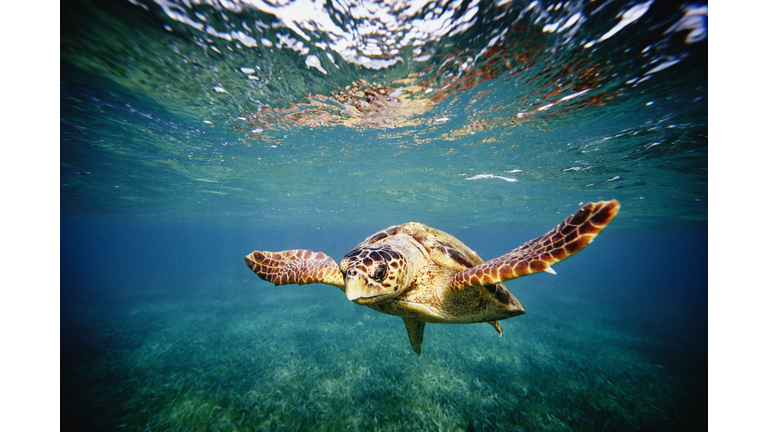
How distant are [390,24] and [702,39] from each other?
5.53 meters

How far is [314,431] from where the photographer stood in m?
4.98

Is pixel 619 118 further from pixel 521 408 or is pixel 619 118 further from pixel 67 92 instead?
pixel 67 92

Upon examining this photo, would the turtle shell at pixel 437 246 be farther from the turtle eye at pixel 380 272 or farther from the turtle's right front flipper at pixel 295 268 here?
the turtle eye at pixel 380 272

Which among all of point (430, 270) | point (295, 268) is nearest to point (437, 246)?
point (430, 270)

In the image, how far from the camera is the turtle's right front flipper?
12.1 feet

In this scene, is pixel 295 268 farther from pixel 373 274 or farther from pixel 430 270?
pixel 430 270

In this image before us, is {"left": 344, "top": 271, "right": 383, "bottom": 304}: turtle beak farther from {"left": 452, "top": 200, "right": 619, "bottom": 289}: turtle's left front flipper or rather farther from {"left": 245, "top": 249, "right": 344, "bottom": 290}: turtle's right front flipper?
{"left": 452, "top": 200, "right": 619, "bottom": 289}: turtle's left front flipper

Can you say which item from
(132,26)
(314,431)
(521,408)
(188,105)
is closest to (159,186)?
(188,105)

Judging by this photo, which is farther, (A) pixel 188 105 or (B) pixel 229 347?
(B) pixel 229 347

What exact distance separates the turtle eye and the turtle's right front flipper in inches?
36.6

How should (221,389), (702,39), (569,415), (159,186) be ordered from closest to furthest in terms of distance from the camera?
(702,39) → (569,415) → (221,389) → (159,186)

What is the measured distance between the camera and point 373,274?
268 cm

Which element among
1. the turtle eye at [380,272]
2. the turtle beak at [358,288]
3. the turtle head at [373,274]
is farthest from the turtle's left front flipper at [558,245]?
the turtle beak at [358,288]

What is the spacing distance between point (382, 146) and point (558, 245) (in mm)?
8448
